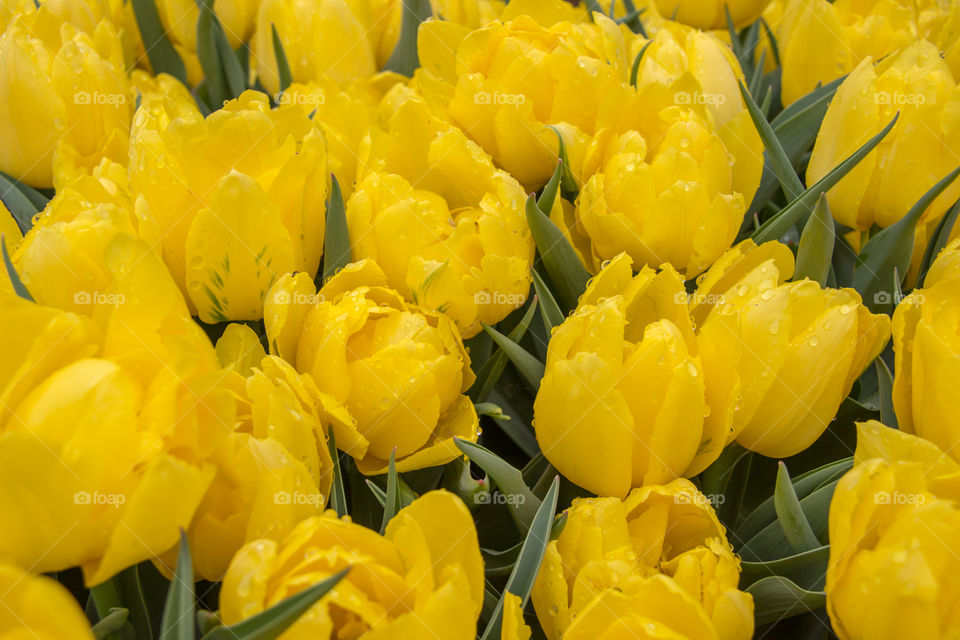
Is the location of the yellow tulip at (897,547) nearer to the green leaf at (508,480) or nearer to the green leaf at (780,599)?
the green leaf at (780,599)

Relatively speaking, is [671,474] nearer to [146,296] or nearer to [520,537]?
[520,537]

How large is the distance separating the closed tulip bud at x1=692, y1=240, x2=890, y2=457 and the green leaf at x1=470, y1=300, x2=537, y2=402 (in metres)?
0.13

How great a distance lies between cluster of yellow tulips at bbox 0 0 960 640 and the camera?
43 centimetres

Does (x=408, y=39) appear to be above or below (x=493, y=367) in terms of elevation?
above

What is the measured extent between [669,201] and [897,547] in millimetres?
301

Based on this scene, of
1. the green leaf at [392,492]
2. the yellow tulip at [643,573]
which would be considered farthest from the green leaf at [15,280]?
the yellow tulip at [643,573]

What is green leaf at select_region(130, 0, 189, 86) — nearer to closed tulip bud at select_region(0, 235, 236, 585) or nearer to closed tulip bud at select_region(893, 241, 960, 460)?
closed tulip bud at select_region(0, 235, 236, 585)

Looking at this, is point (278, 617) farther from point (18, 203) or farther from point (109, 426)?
point (18, 203)

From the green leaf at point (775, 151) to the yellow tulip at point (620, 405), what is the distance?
234mm

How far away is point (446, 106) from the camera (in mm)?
801

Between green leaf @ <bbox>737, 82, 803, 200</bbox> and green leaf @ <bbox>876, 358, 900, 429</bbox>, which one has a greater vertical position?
green leaf @ <bbox>737, 82, 803, 200</bbox>

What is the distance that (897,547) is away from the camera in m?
0.44

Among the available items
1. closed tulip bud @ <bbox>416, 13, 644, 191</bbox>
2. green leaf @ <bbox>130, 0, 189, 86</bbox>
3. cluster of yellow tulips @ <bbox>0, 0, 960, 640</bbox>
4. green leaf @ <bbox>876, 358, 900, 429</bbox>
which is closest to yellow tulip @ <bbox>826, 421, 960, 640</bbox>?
cluster of yellow tulips @ <bbox>0, 0, 960, 640</bbox>

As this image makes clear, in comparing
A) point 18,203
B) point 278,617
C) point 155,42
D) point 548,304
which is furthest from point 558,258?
point 155,42
